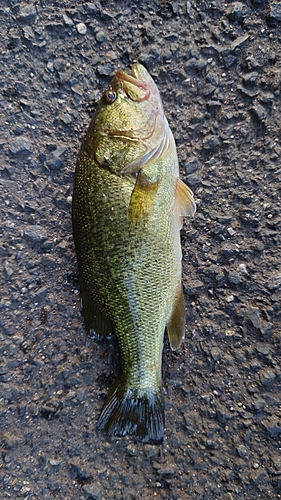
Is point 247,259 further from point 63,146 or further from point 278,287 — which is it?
point 63,146

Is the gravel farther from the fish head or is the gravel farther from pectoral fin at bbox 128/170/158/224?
pectoral fin at bbox 128/170/158/224

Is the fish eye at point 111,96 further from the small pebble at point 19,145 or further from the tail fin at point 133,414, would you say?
the tail fin at point 133,414

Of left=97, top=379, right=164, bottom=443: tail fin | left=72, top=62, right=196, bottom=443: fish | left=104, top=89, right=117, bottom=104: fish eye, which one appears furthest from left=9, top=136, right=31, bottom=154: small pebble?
left=97, top=379, right=164, bottom=443: tail fin

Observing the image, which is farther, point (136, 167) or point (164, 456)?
point (164, 456)

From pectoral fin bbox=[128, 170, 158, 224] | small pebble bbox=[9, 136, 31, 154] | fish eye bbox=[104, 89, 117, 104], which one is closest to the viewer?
pectoral fin bbox=[128, 170, 158, 224]

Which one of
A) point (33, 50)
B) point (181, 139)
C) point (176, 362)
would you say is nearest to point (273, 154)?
point (181, 139)

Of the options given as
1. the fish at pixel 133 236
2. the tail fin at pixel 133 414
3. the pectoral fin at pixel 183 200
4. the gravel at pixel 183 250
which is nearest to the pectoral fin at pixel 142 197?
the fish at pixel 133 236

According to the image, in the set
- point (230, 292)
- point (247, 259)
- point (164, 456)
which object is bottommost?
point (164, 456)
